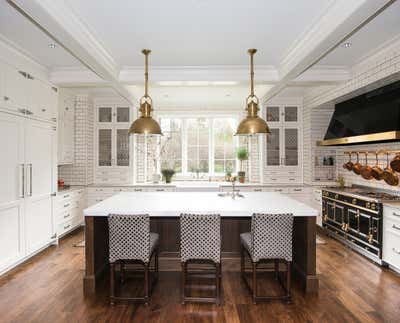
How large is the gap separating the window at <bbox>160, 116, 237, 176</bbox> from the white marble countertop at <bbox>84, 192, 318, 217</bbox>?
292cm

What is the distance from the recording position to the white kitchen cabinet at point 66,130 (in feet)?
14.9

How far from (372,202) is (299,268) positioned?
4.66ft

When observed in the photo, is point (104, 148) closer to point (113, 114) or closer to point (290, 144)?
point (113, 114)

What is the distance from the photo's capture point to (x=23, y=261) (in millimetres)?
3400

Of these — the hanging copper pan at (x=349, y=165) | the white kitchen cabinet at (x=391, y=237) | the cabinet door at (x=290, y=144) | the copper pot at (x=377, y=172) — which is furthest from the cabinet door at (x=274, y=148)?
the white kitchen cabinet at (x=391, y=237)

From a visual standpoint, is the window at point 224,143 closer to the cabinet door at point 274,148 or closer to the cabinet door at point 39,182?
the cabinet door at point 274,148

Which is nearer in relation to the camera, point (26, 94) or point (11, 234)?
point (11, 234)

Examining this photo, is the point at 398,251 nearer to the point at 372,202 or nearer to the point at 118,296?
the point at 372,202

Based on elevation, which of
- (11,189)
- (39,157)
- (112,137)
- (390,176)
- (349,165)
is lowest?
(11,189)

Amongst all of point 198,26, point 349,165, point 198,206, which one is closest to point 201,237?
point 198,206

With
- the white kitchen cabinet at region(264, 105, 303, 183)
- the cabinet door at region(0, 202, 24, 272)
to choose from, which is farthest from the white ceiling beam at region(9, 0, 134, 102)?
the white kitchen cabinet at region(264, 105, 303, 183)

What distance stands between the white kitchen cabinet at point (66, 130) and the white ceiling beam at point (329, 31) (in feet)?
12.4

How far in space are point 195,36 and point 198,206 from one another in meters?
1.92

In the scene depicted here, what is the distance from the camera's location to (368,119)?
11.8ft
